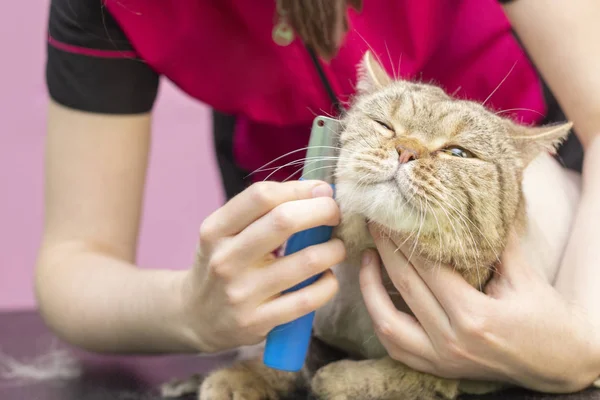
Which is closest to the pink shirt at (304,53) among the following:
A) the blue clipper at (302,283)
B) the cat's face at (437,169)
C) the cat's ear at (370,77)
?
the cat's ear at (370,77)

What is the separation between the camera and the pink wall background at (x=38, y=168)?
1999mm

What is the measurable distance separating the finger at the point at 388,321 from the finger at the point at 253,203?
0.13 m

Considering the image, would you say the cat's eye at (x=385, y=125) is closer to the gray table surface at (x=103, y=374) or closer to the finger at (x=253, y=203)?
the finger at (x=253, y=203)

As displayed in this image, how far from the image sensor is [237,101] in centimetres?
116

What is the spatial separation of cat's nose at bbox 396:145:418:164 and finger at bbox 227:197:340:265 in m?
0.09

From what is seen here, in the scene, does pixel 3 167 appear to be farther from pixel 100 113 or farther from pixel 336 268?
pixel 336 268

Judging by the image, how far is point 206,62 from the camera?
1.12 m

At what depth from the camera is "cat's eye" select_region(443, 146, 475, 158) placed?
2.62 ft

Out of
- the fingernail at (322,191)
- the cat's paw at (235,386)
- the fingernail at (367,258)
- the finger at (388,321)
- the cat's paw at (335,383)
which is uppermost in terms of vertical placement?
the fingernail at (322,191)

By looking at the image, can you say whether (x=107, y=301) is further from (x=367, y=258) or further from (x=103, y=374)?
(x=367, y=258)

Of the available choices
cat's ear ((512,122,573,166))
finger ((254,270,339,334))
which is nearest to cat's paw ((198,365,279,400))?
finger ((254,270,339,334))

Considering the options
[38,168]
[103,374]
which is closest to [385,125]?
[103,374]

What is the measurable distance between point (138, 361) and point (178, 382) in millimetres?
217

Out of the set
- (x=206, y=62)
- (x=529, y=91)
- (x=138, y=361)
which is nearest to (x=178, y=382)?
(x=138, y=361)
